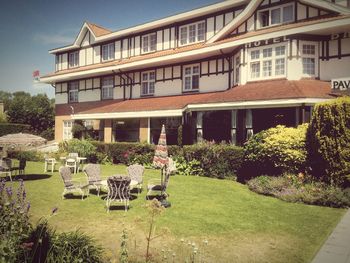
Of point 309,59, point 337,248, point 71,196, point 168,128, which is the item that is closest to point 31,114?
point 168,128

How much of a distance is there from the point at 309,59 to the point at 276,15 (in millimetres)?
3242

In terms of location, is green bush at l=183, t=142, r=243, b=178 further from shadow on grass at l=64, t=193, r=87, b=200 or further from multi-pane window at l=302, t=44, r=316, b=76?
shadow on grass at l=64, t=193, r=87, b=200

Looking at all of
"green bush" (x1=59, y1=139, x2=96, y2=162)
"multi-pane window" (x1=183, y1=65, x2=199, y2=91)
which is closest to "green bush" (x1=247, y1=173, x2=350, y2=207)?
"multi-pane window" (x1=183, y1=65, x2=199, y2=91)

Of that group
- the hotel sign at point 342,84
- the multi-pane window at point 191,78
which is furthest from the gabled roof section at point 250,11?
the hotel sign at point 342,84

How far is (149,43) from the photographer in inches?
923

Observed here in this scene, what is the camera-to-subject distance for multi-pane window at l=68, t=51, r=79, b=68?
28.1 m

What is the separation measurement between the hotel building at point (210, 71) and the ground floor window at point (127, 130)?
0.08m

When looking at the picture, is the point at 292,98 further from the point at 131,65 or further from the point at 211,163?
the point at 131,65

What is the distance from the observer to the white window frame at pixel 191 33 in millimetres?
20573

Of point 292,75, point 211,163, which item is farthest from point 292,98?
point 211,163

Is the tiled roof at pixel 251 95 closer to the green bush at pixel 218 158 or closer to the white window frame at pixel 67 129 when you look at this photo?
the green bush at pixel 218 158

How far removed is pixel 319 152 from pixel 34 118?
3616 cm

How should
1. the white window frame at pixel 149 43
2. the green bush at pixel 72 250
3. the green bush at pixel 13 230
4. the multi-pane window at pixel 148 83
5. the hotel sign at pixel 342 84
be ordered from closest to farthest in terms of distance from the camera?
1. the green bush at pixel 13 230
2. the green bush at pixel 72 250
3. the hotel sign at pixel 342 84
4. the multi-pane window at pixel 148 83
5. the white window frame at pixel 149 43

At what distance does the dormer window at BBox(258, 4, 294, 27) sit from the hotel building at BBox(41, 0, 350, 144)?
0.05 m
